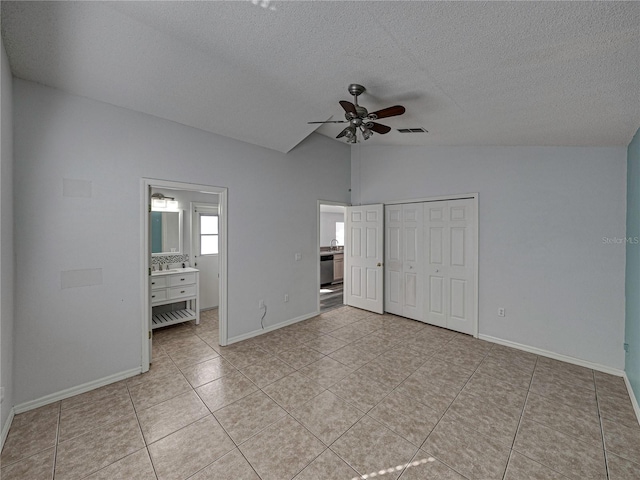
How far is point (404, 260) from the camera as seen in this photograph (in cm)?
459

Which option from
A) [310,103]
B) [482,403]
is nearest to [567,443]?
[482,403]

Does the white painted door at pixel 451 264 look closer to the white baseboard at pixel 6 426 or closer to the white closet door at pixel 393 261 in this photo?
the white closet door at pixel 393 261

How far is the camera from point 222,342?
347cm

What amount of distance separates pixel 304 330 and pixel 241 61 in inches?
135

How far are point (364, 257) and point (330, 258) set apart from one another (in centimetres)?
244

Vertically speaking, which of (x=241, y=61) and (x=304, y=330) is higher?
(x=241, y=61)

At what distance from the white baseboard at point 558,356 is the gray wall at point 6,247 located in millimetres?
4904

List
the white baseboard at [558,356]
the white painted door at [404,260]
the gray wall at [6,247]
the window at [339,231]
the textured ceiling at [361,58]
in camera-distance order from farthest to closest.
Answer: the window at [339,231] < the white painted door at [404,260] < the white baseboard at [558,356] < the gray wall at [6,247] < the textured ceiling at [361,58]

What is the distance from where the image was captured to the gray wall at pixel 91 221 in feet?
7.28

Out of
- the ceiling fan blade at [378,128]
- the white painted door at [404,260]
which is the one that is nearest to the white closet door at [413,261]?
the white painted door at [404,260]

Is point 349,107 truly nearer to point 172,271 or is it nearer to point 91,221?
point 91,221

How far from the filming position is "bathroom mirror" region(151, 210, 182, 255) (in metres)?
4.27

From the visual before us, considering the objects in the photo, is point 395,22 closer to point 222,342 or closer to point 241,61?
point 241,61

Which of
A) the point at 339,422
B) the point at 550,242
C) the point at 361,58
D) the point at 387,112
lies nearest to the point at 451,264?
the point at 550,242
